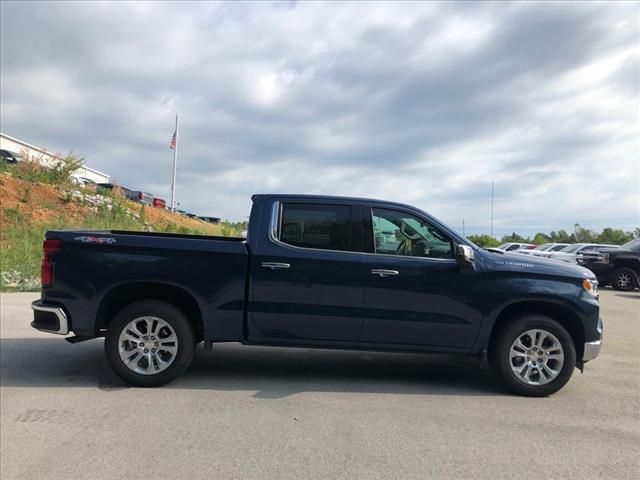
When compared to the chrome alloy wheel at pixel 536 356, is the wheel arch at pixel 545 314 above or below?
above

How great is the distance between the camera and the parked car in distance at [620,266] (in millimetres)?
16969

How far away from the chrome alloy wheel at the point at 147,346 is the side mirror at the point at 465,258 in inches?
119

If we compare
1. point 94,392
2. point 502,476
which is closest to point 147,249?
point 94,392

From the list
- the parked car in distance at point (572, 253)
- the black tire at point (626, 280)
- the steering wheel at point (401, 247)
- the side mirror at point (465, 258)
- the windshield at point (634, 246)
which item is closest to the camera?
the side mirror at point (465, 258)

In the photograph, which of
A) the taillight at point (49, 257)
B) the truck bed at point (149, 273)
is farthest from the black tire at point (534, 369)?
the taillight at point (49, 257)

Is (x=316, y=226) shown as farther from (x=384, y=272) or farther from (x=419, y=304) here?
(x=419, y=304)

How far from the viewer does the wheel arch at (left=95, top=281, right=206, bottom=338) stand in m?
5.33

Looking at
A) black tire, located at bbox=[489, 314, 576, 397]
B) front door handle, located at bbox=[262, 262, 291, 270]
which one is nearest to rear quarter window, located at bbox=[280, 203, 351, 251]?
front door handle, located at bbox=[262, 262, 291, 270]

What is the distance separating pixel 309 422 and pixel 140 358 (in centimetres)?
200

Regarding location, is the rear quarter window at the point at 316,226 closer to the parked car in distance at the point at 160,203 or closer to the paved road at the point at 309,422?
the paved road at the point at 309,422

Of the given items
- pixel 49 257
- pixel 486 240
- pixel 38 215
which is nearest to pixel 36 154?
pixel 38 215

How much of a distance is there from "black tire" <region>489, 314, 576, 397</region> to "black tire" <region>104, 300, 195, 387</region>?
3178 mm

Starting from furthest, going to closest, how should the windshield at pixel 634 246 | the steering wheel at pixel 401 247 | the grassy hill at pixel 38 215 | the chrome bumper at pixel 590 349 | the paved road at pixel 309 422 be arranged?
1. the windshield at pixel 634 246
2. the grassy hill at pixel 38 215
3. the steering wheel at pixel 401 247
4. the chrome bumper at pixel 590 349
5. the paved road at pixel 309 422

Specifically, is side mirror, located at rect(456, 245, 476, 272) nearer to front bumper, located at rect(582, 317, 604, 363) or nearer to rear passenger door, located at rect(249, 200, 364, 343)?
rear passenger door, located at rect(249, 200, 364, 343)
